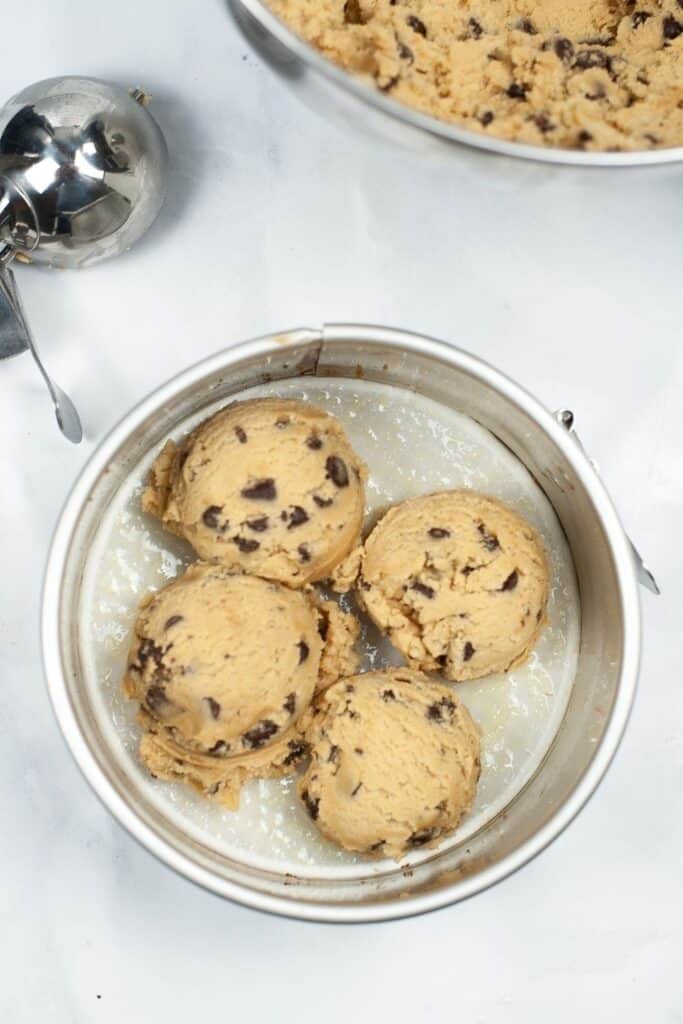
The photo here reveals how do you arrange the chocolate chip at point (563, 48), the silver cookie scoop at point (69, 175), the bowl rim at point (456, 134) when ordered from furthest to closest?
the silver cookie scoop at point (69, 175) → the chocolate chip at point (563, 48) → the bowl rim at point (456, 134)

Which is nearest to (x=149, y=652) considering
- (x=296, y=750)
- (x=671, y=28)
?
(x=296, y=750)

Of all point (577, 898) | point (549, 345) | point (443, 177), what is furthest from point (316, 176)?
point (577, 898)

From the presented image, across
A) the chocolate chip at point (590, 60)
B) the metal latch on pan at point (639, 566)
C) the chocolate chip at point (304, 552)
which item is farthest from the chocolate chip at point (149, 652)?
the chocolate chip at point (590, 60)

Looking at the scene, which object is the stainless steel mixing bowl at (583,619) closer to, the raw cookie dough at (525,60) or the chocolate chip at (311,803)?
the chocolate chip at (311,803)

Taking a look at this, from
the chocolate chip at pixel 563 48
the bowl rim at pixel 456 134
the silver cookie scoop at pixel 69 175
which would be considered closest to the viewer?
the bowl rim at pixel 456 134

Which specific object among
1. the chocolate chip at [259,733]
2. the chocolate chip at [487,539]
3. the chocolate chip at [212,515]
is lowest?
the chocolate chip at [259,733]

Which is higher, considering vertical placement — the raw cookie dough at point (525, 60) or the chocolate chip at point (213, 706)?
the raw cookie dough at point (525, 60)
